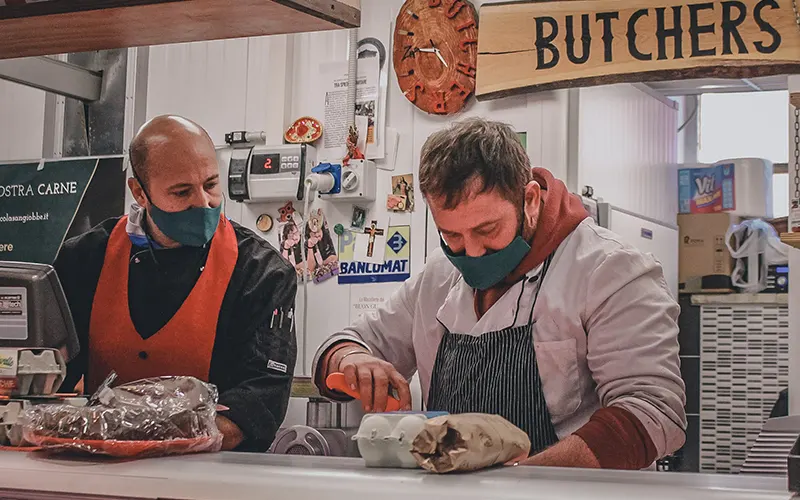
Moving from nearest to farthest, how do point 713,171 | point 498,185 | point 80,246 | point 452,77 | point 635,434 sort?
point 635,434 → point 498,185 → point 80,246 → point 452,77 → point 713,171

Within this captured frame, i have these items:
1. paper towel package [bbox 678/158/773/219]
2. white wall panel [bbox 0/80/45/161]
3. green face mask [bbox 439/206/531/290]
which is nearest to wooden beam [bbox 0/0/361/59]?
green face mask [bbox 439/206/531/290]

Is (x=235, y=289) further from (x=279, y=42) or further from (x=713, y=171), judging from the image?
(x=713, y=171)

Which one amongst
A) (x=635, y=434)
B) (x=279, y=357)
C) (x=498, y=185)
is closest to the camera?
(x=635, y=434)

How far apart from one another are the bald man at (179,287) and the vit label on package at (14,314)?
1.85 feet

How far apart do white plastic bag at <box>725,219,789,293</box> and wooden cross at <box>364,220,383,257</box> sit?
2.43m

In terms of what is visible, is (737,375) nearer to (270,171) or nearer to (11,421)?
(270,171)

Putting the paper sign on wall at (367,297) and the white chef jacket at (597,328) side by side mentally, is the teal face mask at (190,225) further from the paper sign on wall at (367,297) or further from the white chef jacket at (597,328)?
the paper sign on wall at (367,297)

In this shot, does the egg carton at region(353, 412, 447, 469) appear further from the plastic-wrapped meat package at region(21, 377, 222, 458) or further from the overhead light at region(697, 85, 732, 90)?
the overhead light at region(697, 85, 732, 90)

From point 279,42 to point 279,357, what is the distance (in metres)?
3.40

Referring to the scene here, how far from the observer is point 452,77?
531 cm

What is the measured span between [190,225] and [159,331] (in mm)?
294

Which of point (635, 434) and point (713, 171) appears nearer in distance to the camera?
point (635, 434)

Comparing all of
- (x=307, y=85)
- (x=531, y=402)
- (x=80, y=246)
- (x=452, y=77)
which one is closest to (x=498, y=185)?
(x=531, y=402)

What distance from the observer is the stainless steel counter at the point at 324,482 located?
1.33 m
